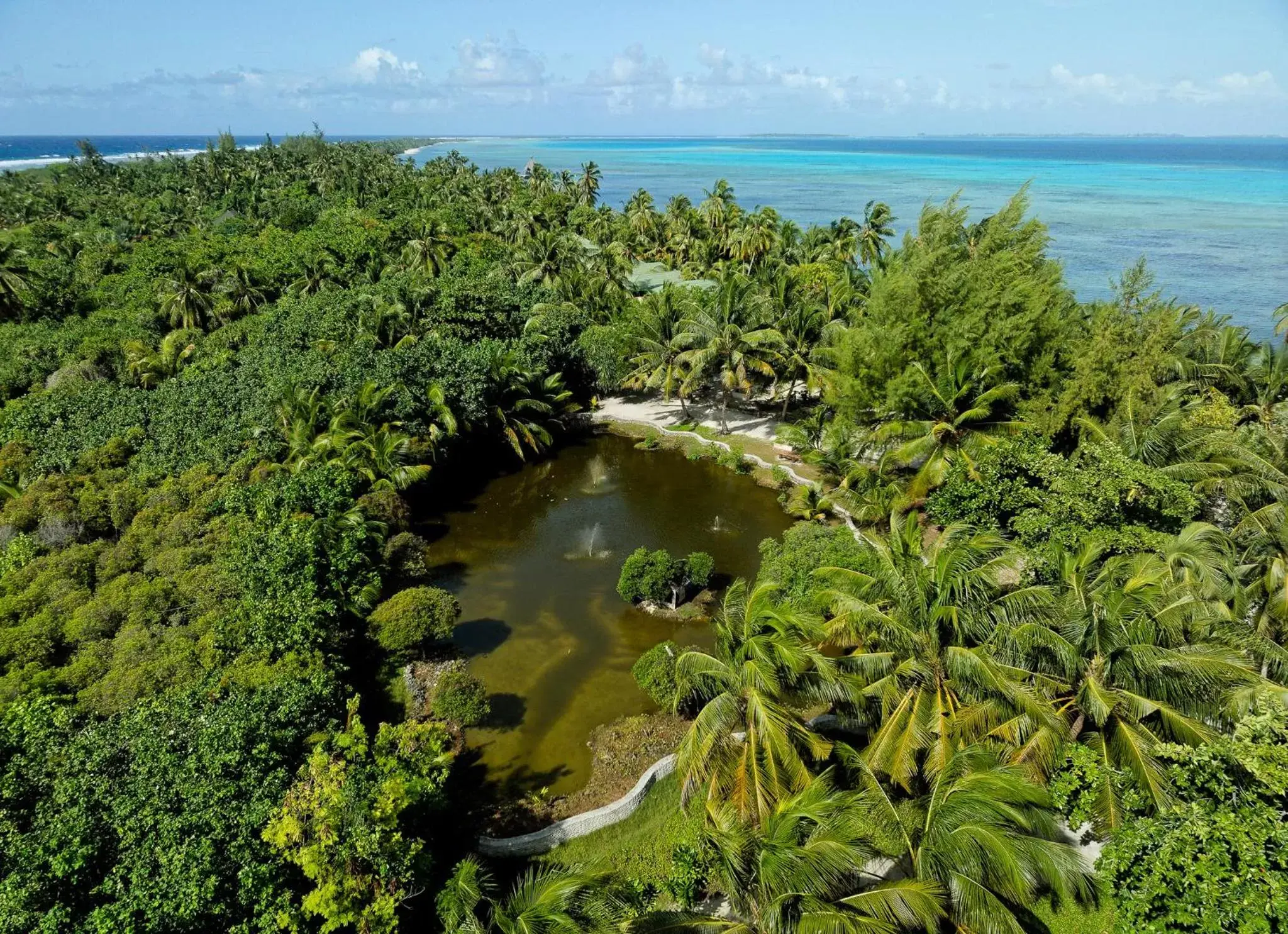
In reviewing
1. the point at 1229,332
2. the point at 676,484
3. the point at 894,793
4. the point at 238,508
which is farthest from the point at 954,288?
the point at 238,508

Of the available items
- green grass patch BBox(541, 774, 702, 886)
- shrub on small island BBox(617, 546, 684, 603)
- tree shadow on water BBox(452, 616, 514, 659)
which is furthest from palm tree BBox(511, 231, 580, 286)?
green grass patch BBox(541, 774, 702, 886)

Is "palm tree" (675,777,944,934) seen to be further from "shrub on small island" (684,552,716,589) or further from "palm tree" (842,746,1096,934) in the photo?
"shrub on small island" (684,552,716,589)

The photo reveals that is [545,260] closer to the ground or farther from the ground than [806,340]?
farther from the ground

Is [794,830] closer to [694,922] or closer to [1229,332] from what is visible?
[694,922]

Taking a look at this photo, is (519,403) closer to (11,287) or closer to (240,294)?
(240,294)

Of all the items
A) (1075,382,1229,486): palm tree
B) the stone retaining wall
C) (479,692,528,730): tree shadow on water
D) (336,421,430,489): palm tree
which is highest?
(1075,382,1229,486): palm tree

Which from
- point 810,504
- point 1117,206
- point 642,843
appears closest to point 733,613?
point 642,843
